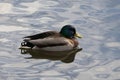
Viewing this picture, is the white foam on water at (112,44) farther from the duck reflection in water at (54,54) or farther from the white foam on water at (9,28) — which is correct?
the white foam on water at (9,28)

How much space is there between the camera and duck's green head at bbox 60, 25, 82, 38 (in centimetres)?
1634

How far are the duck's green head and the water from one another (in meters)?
0.32

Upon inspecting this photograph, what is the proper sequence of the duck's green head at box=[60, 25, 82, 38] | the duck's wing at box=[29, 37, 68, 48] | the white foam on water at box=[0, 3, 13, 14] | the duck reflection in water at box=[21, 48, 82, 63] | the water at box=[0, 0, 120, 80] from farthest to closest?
the white foam on water at box=[0, 3, 13, 14] < the duck's green head at box=[60, 25, 82, 38] < the duck's wing at box=[29, 37, 68, 48] < the duck reflection in water at box=[21, 48, 82, 63] < the water at box=[0, 0, 120, 80]

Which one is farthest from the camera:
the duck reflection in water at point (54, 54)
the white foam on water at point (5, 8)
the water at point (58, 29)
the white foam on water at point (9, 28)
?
the white foam on water at point (5, 8)

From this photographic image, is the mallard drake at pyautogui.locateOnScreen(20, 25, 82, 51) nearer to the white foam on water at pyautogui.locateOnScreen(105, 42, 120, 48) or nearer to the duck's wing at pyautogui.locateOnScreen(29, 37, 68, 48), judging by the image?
the duck's wing at pyautogui.locateOnScreen(29, 37, 68, 48)

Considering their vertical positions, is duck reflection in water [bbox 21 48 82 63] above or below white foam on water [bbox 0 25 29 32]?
below

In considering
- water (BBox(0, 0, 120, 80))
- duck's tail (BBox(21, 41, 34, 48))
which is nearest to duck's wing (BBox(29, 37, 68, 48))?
duck's tail (BBox(21, 41, 34, 48))

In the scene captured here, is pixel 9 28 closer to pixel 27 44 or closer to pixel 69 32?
pixel 27 44

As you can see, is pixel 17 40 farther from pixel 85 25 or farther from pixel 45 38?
pixel 85 25

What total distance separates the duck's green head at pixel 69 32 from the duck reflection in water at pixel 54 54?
68 centimetres

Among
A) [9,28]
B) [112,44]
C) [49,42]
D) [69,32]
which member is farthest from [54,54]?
[9,28]

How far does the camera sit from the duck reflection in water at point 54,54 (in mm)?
15156

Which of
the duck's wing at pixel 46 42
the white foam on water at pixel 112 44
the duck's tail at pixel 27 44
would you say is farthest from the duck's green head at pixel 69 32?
the duck's tail at pixel 27 44

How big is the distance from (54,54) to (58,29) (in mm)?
1821
